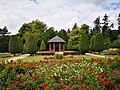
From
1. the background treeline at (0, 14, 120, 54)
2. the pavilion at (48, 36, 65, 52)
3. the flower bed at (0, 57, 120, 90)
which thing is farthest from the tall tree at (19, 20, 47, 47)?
the flower bed at (0, 57, 120, 90)

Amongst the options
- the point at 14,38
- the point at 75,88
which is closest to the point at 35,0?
the point at 75,88

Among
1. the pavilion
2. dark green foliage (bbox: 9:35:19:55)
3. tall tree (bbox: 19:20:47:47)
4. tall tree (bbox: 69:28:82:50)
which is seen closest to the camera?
dark green foliage (bbox: 9:35:19:55)

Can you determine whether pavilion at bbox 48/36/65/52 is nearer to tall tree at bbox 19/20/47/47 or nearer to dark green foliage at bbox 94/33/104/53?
dark green foliage at bbox 94/33/104/53

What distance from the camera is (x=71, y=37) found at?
36.7m

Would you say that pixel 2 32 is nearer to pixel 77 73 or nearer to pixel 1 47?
pixel 1 47

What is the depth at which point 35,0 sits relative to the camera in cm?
1033

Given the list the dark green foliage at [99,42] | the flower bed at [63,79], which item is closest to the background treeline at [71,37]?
the dark green foliage at [99,42]

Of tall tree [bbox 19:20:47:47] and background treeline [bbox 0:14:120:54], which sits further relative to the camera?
tall tree [bbox 19:20:47:47]

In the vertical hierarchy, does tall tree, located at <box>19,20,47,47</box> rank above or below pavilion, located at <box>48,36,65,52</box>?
above

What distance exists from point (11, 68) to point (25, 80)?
106 cm

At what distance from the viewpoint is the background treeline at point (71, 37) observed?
29078 millimetres

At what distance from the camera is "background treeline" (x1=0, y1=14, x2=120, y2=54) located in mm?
29078

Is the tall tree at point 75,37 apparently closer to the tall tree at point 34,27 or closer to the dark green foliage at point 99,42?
the dark green foliage at point 99,42

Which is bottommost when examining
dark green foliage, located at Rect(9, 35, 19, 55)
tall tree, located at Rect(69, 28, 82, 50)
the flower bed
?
the flower bed
